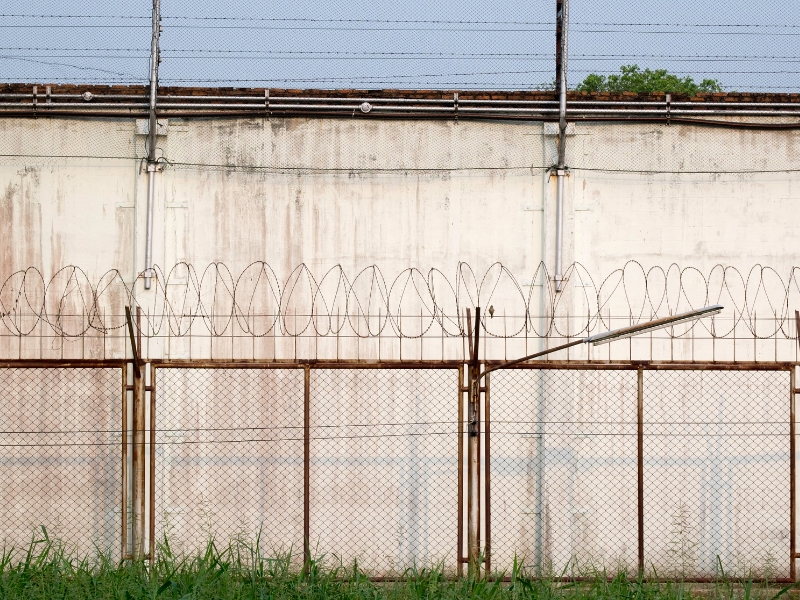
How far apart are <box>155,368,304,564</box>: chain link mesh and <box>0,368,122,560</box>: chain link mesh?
0.46 metres

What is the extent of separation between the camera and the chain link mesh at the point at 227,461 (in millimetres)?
9203

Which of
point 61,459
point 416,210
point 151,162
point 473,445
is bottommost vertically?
point 61,459

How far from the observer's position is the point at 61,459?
9.23m

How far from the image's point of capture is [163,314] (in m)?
9.34

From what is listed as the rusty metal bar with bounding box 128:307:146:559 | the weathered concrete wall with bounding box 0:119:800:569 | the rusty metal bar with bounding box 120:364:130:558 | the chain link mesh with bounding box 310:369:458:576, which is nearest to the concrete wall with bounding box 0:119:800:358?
the weathered concrete wall with bounding box 0:119:800:569

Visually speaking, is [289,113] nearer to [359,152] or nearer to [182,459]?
[359,152]

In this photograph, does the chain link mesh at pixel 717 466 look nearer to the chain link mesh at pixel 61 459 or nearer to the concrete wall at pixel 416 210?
the concrete wall at pixel 416 210

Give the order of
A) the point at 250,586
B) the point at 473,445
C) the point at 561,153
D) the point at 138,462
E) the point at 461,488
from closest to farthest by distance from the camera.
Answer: the point at 250,586
the point at 461,488
the point at 473,445
the point at 138,462
the point at 561,153

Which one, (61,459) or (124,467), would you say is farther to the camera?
(61,459)

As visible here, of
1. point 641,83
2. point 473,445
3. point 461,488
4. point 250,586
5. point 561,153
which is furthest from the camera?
point 641,83

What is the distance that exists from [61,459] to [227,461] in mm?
1542

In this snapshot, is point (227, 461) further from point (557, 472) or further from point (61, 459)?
point (557, 472)

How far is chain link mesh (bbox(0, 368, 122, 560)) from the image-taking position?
915 centimetres

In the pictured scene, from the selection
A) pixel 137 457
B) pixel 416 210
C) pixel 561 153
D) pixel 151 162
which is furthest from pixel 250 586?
pixel 561 153
